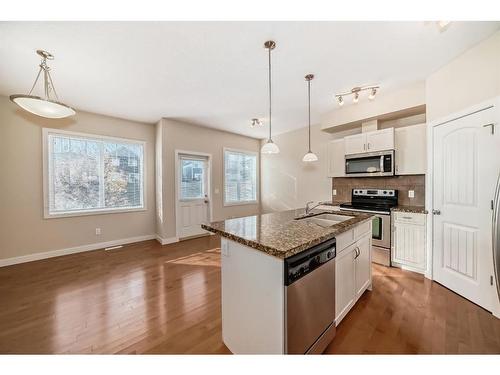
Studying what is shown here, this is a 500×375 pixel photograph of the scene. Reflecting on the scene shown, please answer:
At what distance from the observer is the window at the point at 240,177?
17.8 ft

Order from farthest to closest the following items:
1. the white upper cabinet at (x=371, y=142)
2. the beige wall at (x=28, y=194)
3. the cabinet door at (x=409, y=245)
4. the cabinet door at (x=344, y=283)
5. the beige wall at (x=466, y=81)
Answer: the white upper cabinet at (x=371, y=142) < the beige wall at (x=28, y=194) < the cabinet door at (x=409, y=245) < the beige wall at (x=466, y=81) < the cabinet door at (x=344, y=283)

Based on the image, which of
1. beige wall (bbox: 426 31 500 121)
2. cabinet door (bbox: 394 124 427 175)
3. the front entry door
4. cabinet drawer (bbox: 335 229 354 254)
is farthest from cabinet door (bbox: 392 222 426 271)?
the front entry door

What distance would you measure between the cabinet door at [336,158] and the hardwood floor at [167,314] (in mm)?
1839

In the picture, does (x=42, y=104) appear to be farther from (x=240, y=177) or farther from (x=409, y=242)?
(x=409, y=242)

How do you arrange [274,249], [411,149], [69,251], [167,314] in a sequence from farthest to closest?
[69,251], [411,149], [167,314], [274,249]

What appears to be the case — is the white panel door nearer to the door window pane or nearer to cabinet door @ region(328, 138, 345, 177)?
cabinet door @ region(328, 138, 345, 177)

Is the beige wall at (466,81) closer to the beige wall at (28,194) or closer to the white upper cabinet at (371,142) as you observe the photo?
the white upper cabinet at (371,142)

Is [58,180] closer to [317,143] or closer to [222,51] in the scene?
[222,51]

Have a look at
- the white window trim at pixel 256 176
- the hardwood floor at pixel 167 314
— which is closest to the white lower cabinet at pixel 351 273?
the hardwood floor at pixel 167 314

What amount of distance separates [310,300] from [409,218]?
2443mm

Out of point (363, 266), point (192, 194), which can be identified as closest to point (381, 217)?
point (363, 266)

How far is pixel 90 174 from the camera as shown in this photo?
3.87 m

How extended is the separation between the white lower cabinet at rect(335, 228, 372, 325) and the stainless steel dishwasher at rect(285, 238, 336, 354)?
0.18 meters

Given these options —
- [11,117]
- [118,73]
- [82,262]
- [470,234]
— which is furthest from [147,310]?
[11,117]
